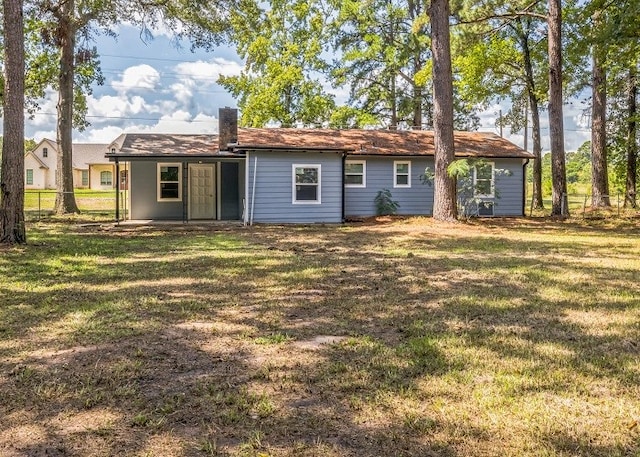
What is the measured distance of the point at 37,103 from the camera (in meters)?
23.4

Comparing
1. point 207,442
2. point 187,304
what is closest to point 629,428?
point 207,442

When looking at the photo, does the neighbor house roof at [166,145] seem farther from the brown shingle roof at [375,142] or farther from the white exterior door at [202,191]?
the brown shingle roof at [375,142]

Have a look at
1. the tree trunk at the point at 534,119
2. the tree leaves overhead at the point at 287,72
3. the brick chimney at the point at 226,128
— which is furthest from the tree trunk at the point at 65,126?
the tree trunk at the point at 534,119

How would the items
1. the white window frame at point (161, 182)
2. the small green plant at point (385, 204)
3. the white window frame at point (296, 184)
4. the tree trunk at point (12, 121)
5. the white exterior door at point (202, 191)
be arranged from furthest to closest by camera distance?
the small green plant at point (385, 204)
the white exterior door at point (202, 191)
the white window frame at point (161, 182)
the white window frame at point (296, 184)
the tree trunk at point (12, 121)

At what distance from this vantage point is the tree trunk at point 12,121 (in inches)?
356

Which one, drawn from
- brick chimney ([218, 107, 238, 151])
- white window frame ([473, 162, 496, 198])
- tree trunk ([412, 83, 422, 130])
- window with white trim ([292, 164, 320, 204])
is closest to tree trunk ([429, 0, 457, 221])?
window with white trim ([292, 164, 320, 204])

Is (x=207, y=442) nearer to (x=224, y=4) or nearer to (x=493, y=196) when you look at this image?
(x=224, y=4)

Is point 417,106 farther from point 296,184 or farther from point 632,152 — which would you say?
point 296,184

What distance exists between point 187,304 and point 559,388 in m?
3.55

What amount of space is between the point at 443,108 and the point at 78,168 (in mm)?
43131

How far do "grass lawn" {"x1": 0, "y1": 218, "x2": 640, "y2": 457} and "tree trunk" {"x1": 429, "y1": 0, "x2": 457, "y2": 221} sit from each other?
19.2 ft

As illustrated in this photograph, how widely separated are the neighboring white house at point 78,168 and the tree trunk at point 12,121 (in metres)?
40.0

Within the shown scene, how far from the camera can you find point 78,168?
47844 mm

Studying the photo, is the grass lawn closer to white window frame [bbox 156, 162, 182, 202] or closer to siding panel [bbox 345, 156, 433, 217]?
white window frame [bbox 156, 162, 182, 202]
